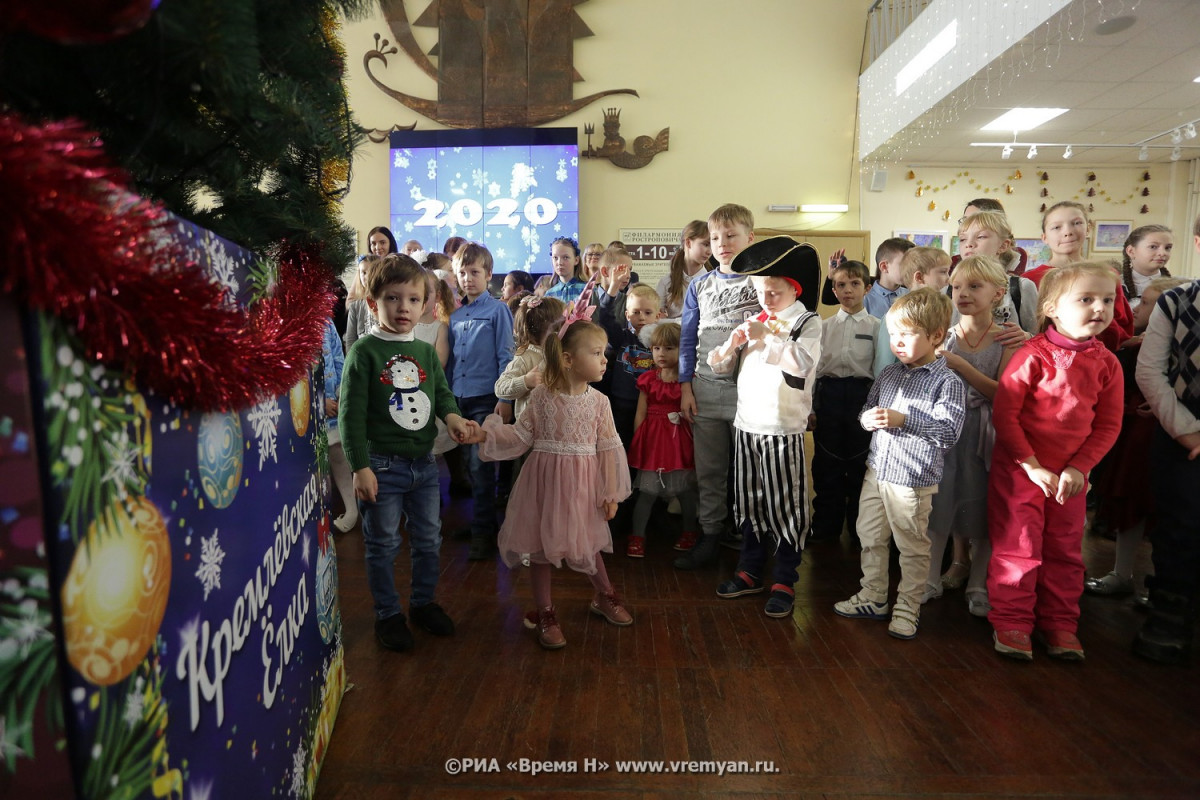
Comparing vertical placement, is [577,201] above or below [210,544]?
above

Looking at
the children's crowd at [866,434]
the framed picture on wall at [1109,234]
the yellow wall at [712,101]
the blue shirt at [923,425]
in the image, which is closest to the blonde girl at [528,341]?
the children's crowd at [866,434]

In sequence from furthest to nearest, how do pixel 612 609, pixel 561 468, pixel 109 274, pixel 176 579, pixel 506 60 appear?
pixel 506 60 → pixel 612 609 → pixel 561 468 → pixel 176 579 → pixel 109 274

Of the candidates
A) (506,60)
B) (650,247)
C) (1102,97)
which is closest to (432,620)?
(650,247)

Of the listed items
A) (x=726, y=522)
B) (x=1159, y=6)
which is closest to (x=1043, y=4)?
(x=1159, y=6)

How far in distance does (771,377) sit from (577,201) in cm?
542

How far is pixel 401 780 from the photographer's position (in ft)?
5.01

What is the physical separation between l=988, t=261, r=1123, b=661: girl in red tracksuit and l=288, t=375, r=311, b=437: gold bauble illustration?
2100 millimetres

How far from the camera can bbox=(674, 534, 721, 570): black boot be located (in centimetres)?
295

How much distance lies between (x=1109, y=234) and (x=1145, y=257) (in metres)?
5.71

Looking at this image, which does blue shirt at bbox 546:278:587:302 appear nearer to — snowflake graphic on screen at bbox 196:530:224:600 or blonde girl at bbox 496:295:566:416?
blonde girl at bbox 496:295:566:416

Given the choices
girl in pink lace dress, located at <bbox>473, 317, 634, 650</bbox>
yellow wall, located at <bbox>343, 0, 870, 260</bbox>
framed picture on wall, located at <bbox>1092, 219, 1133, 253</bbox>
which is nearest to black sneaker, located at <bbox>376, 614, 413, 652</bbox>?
girl in pink lace dress, located at <bbox>473, 317, 634, 650</bbox>

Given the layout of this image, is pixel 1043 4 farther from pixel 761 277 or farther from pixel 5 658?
pixel 5 658

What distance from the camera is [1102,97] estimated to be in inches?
234

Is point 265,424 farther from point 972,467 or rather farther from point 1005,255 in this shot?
point 1005,255
